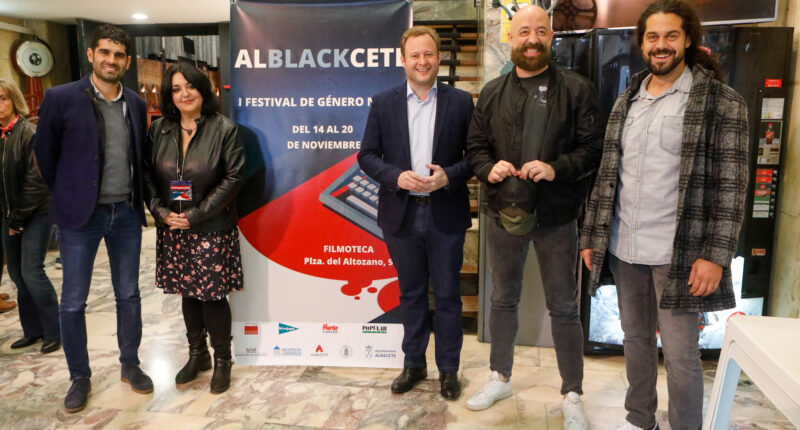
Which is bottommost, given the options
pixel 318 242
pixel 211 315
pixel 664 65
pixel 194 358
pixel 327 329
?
pixel 194 358

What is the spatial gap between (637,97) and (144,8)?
22.2ft

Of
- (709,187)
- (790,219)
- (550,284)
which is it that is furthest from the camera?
(790,219)

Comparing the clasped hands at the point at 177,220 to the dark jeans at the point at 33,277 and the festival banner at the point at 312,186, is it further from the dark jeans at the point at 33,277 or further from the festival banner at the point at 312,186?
the dark jeans at the point at 33,277

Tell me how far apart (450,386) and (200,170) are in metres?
1.46

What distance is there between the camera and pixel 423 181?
2.18m

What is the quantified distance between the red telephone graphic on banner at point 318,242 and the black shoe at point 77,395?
974 millimetres

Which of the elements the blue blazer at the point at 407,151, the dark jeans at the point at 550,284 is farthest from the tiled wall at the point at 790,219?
the blue blazer at the point at 407,151

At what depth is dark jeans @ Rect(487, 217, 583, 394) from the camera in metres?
2.10

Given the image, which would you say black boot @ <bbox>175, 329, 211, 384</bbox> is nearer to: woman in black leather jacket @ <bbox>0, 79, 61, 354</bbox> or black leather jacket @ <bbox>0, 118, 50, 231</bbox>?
woman in black leather jacket @ <bbox>0, 79, 61, 354</bbox>

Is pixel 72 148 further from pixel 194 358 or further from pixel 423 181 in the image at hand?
pixel 423 181

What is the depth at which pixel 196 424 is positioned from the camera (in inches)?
91.3

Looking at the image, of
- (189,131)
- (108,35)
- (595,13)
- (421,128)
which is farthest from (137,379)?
(595,13)

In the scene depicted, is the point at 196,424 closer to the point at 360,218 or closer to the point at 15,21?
the point at 360,218

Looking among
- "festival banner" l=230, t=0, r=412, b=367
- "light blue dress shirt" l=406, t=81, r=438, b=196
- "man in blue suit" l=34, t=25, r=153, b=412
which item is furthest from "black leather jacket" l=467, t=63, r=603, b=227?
"man in blue suit" l=34, t=25, r=153, b=412
